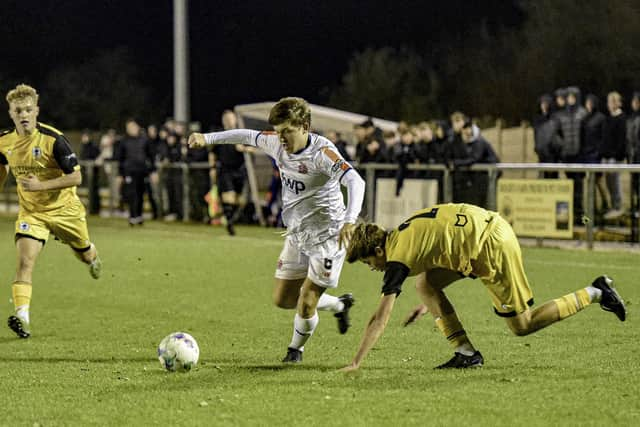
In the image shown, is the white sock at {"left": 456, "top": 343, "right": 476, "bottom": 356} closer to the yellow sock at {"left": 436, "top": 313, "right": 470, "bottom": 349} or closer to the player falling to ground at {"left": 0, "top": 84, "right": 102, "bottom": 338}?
the yellow sock at {"left": 436, "top": 313, "right": 470, "bottom": 349}

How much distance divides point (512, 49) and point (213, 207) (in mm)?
26961

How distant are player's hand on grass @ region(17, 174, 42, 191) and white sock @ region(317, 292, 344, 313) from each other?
8.64ft

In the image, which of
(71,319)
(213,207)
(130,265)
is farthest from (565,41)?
(71,319)

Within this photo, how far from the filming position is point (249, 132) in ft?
26.0

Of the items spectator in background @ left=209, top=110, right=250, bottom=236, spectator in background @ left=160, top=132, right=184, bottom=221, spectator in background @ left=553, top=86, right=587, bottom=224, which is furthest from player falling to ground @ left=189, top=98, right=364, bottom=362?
spectator in background @ left=160, top=132, right=184, bottom=221

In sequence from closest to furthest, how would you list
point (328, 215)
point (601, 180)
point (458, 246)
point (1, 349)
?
point (458, 246) < point (328, 215) < point (1, 349) < point (601, 180)

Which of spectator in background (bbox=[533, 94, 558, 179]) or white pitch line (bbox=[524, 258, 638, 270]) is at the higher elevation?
spectator in background (bbox=[533, 94, 558, 179])

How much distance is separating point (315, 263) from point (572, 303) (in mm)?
1777

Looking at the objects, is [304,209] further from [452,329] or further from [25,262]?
[25,262]

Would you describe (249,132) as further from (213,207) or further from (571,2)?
(571,2)

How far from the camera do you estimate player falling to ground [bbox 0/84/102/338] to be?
29.8ft

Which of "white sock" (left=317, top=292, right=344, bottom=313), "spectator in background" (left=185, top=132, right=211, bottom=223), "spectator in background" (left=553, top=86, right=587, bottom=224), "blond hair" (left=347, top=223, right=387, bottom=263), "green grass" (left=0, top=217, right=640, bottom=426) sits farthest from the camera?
"spectator in background" (left=185, top=132, right=211, bottom=223)

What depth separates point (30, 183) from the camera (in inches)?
355

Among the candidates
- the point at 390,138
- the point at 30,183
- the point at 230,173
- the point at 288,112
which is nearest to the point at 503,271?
the point at 288,112
